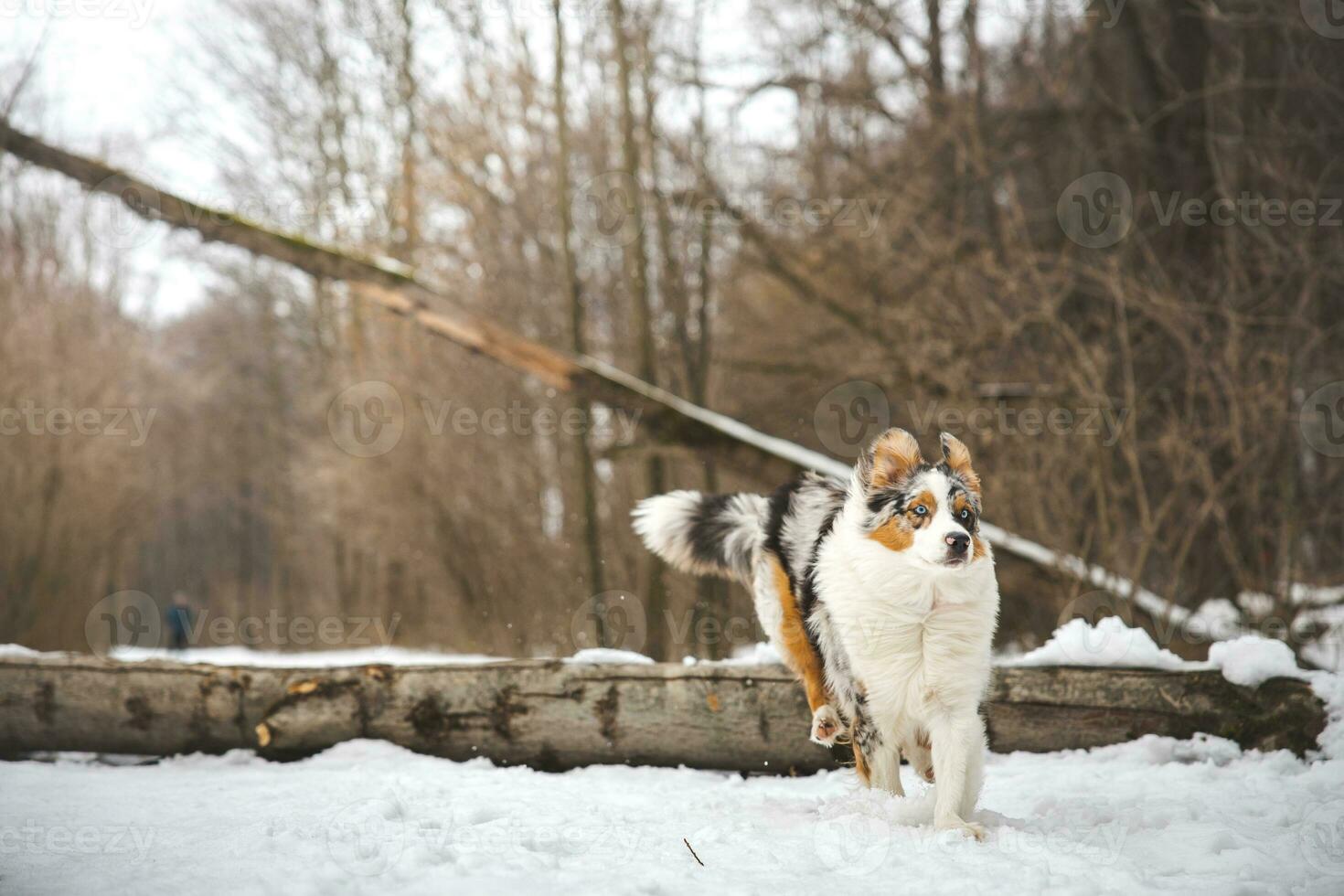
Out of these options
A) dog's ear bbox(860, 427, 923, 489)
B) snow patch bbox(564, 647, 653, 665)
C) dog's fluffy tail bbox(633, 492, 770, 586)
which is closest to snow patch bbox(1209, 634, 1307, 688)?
dog's ear bbox(860, 427, 923, 489)

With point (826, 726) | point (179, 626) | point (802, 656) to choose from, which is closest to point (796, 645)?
point (802, 656)

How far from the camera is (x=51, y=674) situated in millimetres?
5758

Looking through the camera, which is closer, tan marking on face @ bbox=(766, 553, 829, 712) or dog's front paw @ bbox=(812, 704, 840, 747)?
dog's front paw @ bbox=(812, 704, 840, 747)

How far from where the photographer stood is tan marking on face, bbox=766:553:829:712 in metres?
4.86

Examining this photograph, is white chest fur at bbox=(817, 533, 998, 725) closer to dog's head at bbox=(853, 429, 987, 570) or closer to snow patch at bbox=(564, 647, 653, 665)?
dog's head at bbox=(853, 429, 987, 570)

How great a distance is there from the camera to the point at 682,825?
13.5ft

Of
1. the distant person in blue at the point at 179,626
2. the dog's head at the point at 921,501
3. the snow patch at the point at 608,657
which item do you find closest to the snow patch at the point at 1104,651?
the dog's head at the point at 921,501

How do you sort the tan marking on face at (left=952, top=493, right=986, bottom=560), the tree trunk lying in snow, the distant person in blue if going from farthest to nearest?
the distant person in blue → the tree trunk lying in snow → the tan marking on face at (left=952, top=493, right=986, bottom=560)

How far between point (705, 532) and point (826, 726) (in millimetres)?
1364

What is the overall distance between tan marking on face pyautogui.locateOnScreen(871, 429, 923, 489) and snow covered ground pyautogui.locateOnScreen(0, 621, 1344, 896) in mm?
1364

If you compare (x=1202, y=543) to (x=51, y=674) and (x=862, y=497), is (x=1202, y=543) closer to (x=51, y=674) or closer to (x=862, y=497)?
(x=862, y=497)

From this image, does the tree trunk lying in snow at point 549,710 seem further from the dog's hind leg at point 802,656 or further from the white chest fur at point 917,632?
the white chest fur at point 917,632

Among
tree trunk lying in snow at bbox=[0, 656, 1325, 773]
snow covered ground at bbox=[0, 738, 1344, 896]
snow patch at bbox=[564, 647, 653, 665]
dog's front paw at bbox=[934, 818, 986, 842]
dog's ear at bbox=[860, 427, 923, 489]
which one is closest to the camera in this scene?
snow covered ground at bbox=[0, 738, 1344, 896]

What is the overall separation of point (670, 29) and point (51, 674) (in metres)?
10.8
